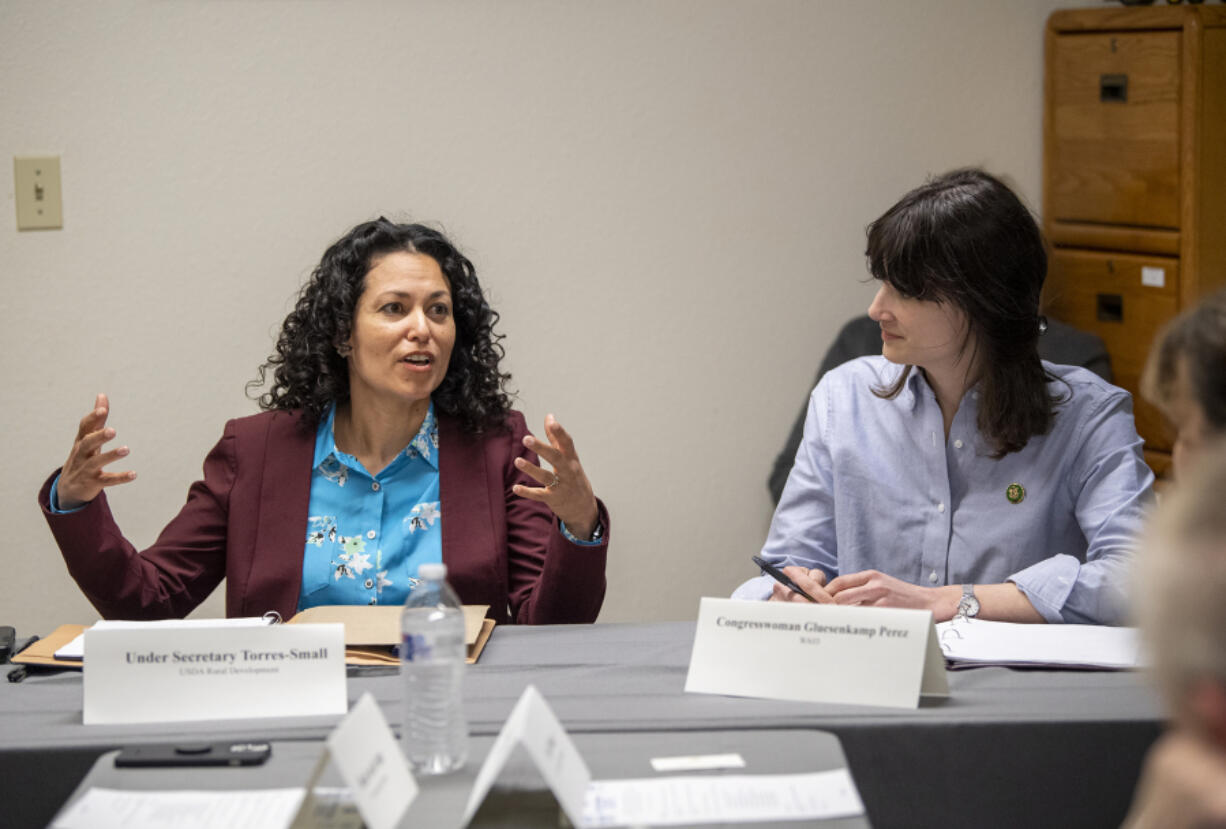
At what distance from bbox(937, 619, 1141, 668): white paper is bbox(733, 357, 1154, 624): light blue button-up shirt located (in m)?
0.10

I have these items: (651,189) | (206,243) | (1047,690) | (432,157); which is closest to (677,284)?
(651,189)

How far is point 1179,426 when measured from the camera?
129 cm

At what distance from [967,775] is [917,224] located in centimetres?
96

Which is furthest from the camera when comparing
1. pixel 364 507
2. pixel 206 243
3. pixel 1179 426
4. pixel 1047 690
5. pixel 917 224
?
pixel 206 243

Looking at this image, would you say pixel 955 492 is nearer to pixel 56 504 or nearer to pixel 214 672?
pixel 214 672

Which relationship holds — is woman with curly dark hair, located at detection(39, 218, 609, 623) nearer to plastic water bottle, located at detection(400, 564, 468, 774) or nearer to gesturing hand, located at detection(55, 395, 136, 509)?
gesturing hand, located at detection(55, 395, 136, 509)

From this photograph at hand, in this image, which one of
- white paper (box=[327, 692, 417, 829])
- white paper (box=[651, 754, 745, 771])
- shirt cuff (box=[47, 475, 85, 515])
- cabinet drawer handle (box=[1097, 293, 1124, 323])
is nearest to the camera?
white paper (box=[327, 692, 417, 829])

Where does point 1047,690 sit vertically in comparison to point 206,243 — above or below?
below

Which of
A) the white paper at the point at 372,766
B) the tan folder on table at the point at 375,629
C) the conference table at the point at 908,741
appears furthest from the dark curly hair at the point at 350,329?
the white paper at the point at 372,766

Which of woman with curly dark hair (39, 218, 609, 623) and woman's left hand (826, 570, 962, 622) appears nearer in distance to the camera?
woman's left hand (826, 570, 962, 622)

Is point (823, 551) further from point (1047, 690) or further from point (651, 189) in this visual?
point (651, 189)

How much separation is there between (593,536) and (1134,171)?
6.55 ft

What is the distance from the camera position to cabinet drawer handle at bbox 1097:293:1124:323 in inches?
127

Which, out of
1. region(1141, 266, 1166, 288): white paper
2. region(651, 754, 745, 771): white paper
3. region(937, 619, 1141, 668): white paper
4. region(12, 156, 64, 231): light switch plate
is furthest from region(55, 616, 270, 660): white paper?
region(1141, 266, 1166, 288): white paper
